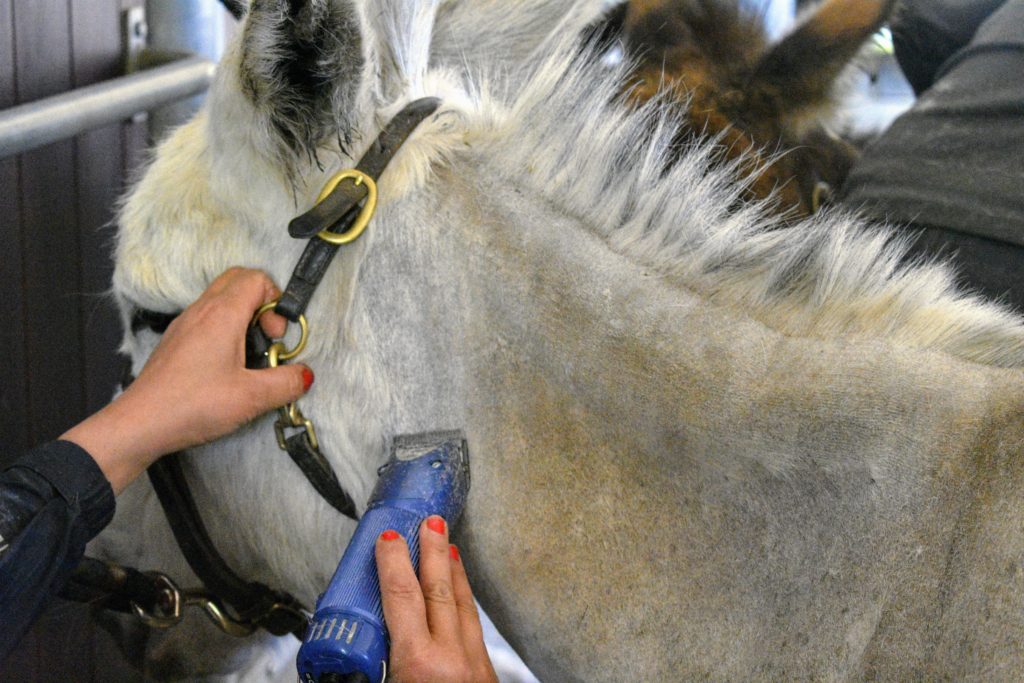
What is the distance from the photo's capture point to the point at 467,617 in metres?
0.89

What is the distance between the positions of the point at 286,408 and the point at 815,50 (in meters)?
1.19

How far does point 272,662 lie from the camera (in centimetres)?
177

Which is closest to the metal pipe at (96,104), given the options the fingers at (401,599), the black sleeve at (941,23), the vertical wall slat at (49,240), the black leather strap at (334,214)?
the vertical wall slat at (49,240)

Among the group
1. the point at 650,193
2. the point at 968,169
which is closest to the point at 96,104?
the point at 650,193

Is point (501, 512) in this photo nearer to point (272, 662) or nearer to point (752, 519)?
point (752, 519)

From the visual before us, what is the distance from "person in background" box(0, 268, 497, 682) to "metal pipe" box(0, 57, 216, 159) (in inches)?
22.2

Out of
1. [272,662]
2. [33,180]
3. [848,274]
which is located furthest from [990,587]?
[33,180]

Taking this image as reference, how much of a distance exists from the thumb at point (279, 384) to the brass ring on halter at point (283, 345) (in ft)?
0.06

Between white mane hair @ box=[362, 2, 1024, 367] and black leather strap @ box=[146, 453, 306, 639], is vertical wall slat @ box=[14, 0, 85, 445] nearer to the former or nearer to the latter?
black leather strap @ box=[146, 453, 306, 639]

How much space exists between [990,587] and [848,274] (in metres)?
0.31

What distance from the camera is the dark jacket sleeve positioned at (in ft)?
3.10

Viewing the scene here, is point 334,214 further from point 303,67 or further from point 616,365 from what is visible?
point 616,365

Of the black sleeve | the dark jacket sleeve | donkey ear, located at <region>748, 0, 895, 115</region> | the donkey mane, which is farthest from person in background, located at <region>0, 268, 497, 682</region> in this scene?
the black sleeve

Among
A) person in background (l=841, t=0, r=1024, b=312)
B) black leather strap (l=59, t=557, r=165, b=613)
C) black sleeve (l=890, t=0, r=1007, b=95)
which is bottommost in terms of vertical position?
black leather strap (l=59, t=557, r=165, b=613)
